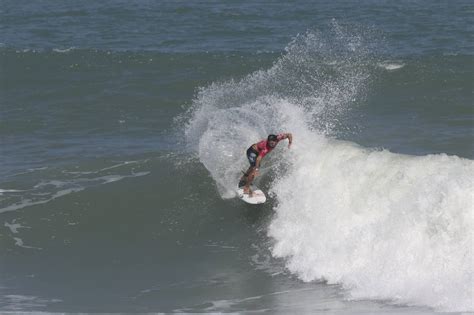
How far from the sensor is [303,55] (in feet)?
97.2

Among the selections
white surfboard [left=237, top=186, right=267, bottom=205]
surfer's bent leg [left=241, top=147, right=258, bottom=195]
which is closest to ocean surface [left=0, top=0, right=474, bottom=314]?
white surfboard [left=237, top=186, right=267, bottom=205]

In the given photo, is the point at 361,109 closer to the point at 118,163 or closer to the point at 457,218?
the point at 118,163

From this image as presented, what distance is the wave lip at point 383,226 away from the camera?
1296 cm

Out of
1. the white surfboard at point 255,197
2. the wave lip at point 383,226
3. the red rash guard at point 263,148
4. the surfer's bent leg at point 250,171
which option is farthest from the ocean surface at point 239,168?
the red rash guard at point 263,148

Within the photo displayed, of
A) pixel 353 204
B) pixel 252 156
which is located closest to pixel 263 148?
pixel 252 156

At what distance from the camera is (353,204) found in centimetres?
1528

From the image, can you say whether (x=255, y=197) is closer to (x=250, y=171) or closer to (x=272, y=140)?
(x=250, y=171)

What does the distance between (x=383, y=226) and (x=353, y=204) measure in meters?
1.09

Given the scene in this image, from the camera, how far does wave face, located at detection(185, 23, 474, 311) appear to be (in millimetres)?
13148

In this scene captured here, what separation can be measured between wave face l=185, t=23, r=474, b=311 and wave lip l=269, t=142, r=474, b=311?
18mm

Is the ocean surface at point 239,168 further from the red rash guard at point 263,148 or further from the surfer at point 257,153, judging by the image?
the red rash guard at point 263,148

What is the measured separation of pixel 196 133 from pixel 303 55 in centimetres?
977

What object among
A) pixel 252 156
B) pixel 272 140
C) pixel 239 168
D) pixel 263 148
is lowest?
pixel 239 168

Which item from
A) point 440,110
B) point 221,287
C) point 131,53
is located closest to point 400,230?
point 221,287
